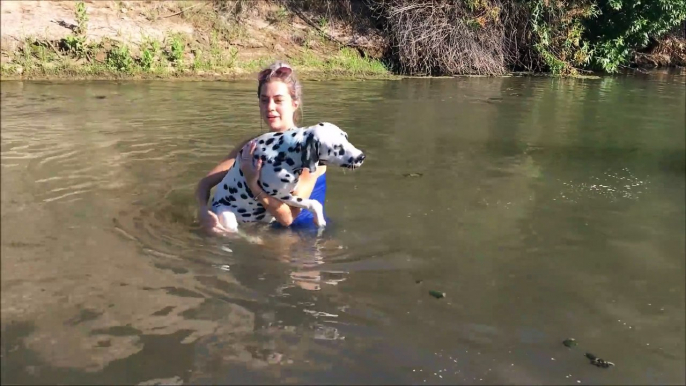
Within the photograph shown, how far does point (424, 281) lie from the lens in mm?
4422

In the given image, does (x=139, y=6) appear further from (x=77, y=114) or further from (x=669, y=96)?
(x=669, y=96)

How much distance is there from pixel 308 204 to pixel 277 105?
2.58ft

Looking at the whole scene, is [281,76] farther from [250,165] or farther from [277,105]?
[250,165]

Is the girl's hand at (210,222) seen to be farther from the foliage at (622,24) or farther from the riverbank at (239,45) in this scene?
the foliage at (622,24)

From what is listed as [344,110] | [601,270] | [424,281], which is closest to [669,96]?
[344,110]

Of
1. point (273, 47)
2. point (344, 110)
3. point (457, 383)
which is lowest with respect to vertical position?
point (457, 383)

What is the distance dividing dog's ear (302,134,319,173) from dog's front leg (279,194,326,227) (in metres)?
0.51

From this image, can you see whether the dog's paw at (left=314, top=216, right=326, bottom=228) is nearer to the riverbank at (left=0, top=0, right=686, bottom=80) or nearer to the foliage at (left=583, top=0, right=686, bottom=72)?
the riverbank at (left=0, top=0, right=686, bottom=80)

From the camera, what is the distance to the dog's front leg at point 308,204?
4.96 metres

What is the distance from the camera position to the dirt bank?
1323 centimetres

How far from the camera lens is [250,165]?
15.9 ft

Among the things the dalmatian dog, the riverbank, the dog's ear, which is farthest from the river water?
the riverbank

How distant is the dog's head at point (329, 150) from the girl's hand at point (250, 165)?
47 cm

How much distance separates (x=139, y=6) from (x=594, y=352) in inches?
599
